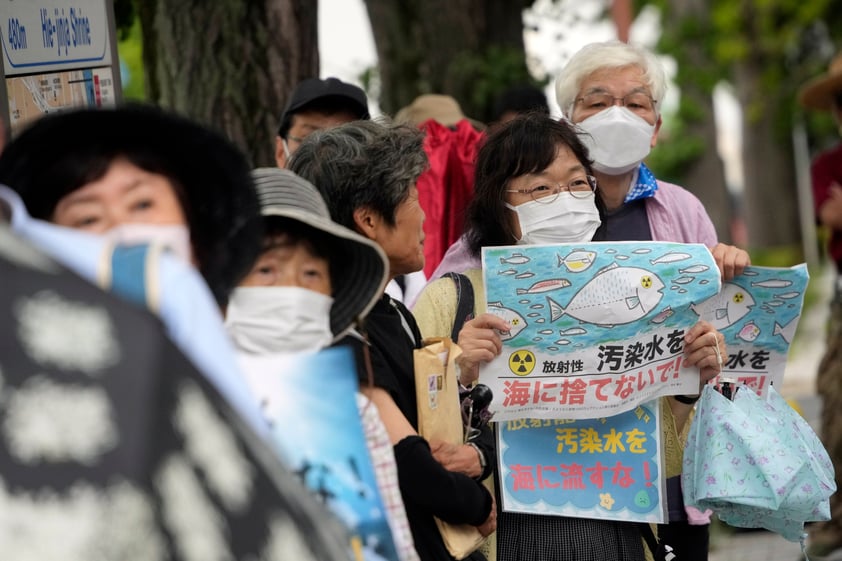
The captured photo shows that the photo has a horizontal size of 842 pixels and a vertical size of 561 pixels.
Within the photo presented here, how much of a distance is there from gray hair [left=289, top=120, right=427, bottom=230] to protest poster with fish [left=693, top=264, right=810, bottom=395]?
0.98 meters

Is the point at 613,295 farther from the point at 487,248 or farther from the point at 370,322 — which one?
the point at 370,322

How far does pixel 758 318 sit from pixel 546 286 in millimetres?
675

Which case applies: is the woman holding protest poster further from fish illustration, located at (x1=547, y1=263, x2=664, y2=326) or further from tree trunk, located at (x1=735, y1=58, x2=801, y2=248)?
tree trunk, located at (x1=735, y1=58, x2=801, y2=248)

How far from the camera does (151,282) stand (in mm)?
1539

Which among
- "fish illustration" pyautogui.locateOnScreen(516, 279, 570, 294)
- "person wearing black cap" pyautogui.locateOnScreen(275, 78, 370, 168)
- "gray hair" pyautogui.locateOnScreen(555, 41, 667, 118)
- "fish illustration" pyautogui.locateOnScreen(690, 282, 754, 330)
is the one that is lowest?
"fish illustration" pyautogui.locateOnScreen(690, 282, 754, 330)

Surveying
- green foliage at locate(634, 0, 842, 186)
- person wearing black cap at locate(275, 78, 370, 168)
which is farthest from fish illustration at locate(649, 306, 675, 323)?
green foliage at locate(634, 0, 842, 186)

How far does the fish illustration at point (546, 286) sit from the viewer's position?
3461 millimetres

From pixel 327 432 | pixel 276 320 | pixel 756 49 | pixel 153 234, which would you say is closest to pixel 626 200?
A: pixel 276 320

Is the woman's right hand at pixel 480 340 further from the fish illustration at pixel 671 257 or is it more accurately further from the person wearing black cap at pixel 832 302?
the person wearing black cap at pixel 832 302

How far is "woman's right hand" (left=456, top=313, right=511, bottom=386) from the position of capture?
3439 mm

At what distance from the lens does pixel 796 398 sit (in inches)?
534

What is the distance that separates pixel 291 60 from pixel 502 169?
2.14m

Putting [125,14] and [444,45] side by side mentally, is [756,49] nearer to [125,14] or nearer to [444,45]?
[444,45]

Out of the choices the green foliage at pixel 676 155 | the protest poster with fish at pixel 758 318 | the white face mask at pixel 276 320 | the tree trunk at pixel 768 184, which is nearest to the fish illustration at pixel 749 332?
the protest poster with fish at pixel 758 318
